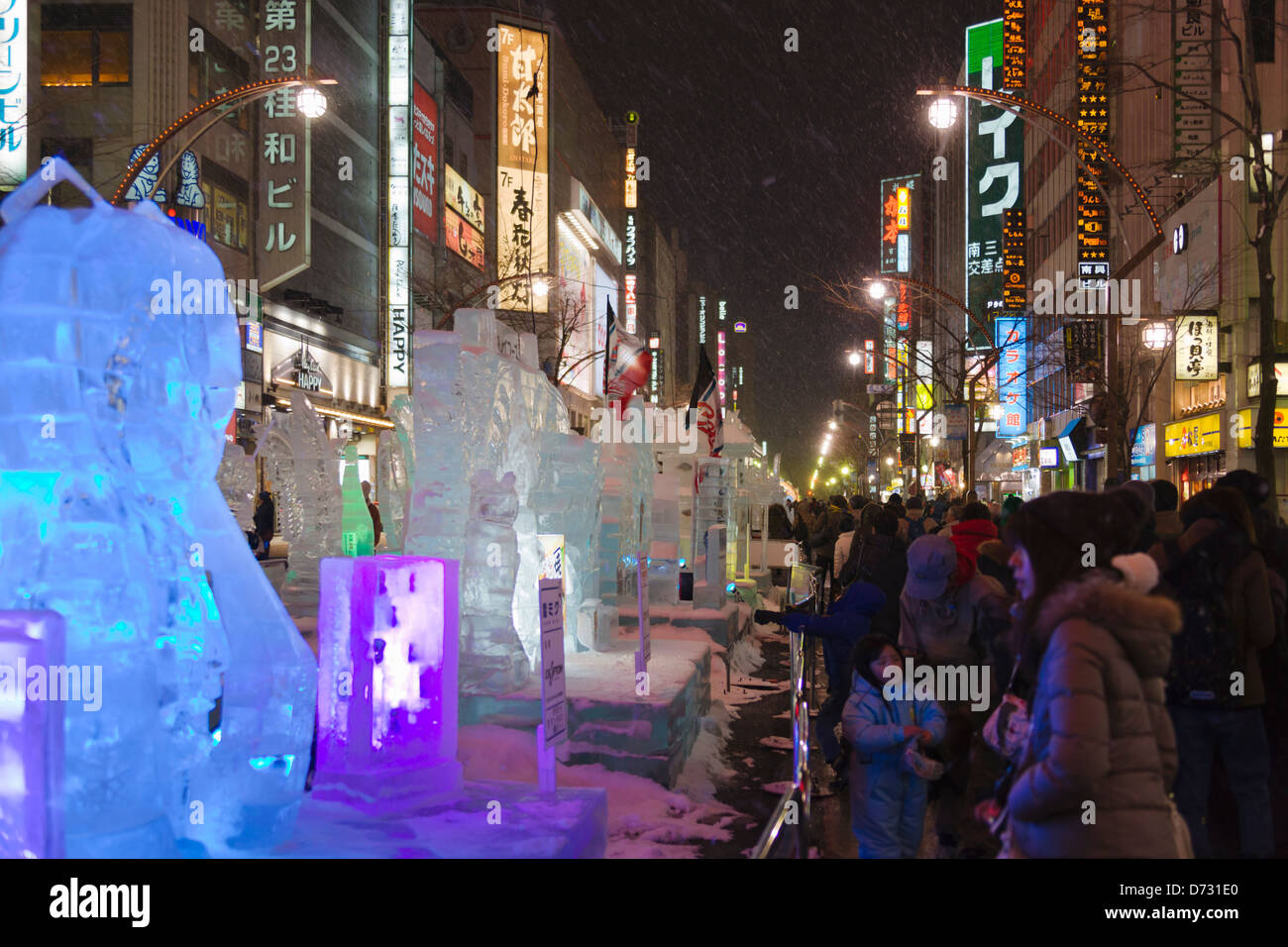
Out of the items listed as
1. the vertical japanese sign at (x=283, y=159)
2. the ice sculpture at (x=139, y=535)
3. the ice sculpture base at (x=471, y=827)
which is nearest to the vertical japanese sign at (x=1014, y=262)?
the vertical japanese sign at (x=283, y=159)

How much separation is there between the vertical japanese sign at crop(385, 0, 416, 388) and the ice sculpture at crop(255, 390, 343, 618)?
919 inches

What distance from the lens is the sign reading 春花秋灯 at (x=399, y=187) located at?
3822 cm

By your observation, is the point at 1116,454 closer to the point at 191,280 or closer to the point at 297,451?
the point at 297,451

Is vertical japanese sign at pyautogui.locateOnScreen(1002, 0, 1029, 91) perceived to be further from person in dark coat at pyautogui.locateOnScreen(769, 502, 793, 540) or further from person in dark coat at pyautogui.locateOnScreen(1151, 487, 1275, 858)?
person in dark coat at pyautogui.locateOnScreen(1151, 487, 1275, 858)

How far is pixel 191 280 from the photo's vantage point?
454cm

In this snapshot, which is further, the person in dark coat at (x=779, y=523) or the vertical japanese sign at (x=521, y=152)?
the vertical japanese sign at (x=521, y=152)

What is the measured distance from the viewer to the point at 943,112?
46.0 feet

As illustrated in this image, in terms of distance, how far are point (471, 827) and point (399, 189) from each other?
122 ft

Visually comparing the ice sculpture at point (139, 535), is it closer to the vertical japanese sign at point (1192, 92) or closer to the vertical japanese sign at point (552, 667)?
the vertical japanese sign at point (552, 667)

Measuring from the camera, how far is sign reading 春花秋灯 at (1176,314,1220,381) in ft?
77.8

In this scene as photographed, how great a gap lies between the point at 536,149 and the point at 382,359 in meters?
18.5

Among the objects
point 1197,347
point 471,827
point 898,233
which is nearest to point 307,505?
point 471,827

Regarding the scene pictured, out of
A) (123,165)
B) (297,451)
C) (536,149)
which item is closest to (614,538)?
(297,451)

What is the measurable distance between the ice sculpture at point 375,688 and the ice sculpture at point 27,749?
7.24 feet
